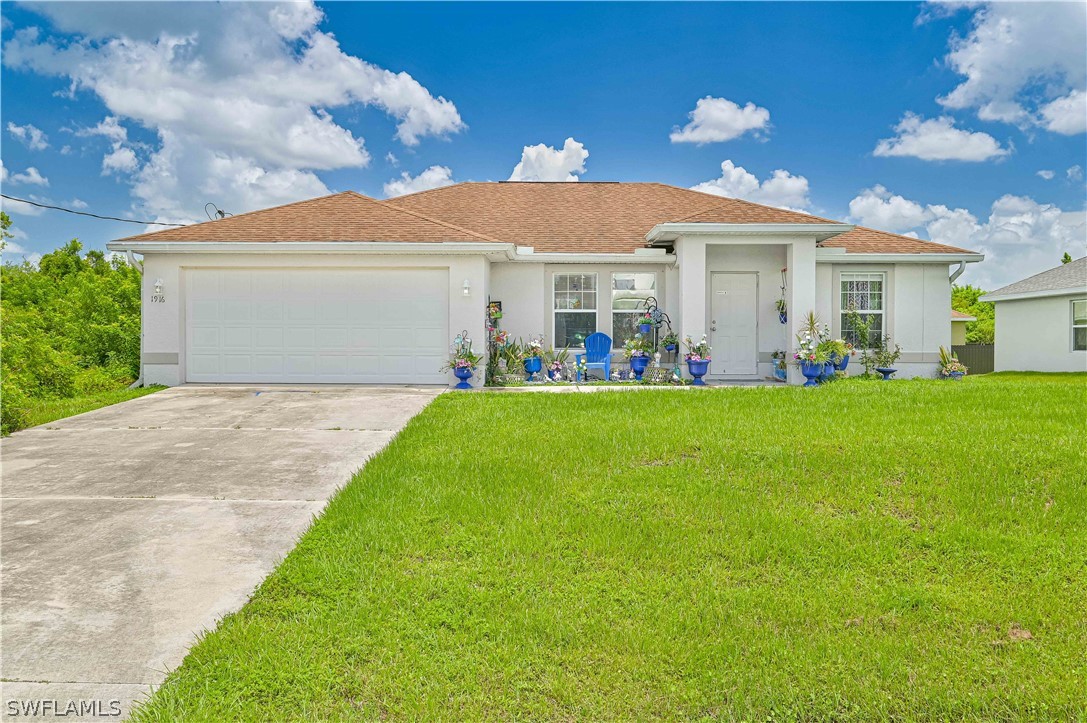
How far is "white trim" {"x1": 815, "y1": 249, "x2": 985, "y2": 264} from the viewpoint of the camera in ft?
42.8

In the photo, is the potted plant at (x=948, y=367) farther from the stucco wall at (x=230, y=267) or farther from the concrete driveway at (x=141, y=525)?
the concrete driveway at (x=141, y=525)

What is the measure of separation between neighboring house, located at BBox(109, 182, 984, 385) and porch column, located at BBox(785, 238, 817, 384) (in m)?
0.04

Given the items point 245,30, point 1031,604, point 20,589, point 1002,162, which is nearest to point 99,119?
point 245,30

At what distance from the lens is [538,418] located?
7586 millimetres

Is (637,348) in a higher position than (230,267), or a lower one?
lower

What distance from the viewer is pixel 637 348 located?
12695 mm

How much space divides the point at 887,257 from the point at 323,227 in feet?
39.2

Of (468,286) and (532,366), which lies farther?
(532,366)

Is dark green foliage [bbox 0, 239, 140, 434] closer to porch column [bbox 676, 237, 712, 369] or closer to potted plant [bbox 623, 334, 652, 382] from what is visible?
potted plant [bbox 623, 334, 652, 382]

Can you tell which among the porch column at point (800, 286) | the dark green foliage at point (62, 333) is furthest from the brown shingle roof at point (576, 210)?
the dark green foliage at point (62, 333)

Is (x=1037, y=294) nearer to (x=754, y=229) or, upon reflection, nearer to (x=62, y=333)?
(x=754, y=229)

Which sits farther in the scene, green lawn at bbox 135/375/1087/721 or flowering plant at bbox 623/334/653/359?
flowering plant at bbox 623/334/653/359

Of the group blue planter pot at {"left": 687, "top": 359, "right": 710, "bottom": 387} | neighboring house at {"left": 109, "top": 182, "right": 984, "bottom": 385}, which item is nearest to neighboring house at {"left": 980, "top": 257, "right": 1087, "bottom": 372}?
neighboring house at {"left": 109, "top": 182, "right": 984, "bottom": 385}

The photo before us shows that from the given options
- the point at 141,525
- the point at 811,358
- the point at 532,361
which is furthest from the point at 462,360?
the point at 141,525
